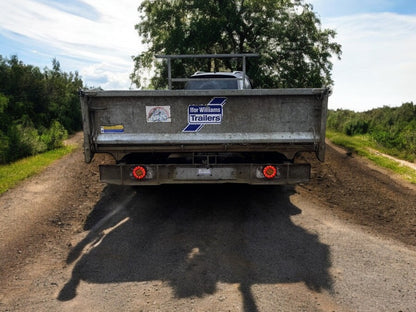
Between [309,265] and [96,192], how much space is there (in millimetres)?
4769

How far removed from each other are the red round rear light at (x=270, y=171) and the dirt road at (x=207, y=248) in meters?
0.81

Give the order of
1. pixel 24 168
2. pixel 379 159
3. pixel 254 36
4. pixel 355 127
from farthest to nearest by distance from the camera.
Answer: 1. pixel 355 127
2. pixel 254 36
3. pixel 379 159
4. pixel 24 168

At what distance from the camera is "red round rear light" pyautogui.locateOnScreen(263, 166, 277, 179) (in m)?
5.14

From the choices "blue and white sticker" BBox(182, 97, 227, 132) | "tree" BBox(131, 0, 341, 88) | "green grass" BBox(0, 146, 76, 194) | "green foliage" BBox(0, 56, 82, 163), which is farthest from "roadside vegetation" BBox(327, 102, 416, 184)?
"green foliage" BBox(0, 56, 82, 163)

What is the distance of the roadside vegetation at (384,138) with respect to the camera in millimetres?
10927

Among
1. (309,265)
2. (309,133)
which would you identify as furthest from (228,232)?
(309,133)

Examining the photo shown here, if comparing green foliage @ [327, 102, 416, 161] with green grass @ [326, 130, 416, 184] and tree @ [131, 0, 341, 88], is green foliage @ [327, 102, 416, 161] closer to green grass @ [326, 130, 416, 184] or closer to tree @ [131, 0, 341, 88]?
green grass @ [326, 130, 416, 184]

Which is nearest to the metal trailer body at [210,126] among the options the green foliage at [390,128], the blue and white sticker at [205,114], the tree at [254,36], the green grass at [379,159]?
the blue and white sticker at [205,114]

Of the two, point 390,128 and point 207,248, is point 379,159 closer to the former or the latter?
point 390,128

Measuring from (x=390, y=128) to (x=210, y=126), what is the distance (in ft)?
51.5

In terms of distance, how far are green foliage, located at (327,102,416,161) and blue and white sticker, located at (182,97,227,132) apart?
9423 mm

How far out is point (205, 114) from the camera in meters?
4.99

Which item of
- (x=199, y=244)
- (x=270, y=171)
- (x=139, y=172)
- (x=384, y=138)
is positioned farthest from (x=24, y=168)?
(x=384, y=138)

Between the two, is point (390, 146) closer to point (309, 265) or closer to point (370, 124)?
point (370, 124)
